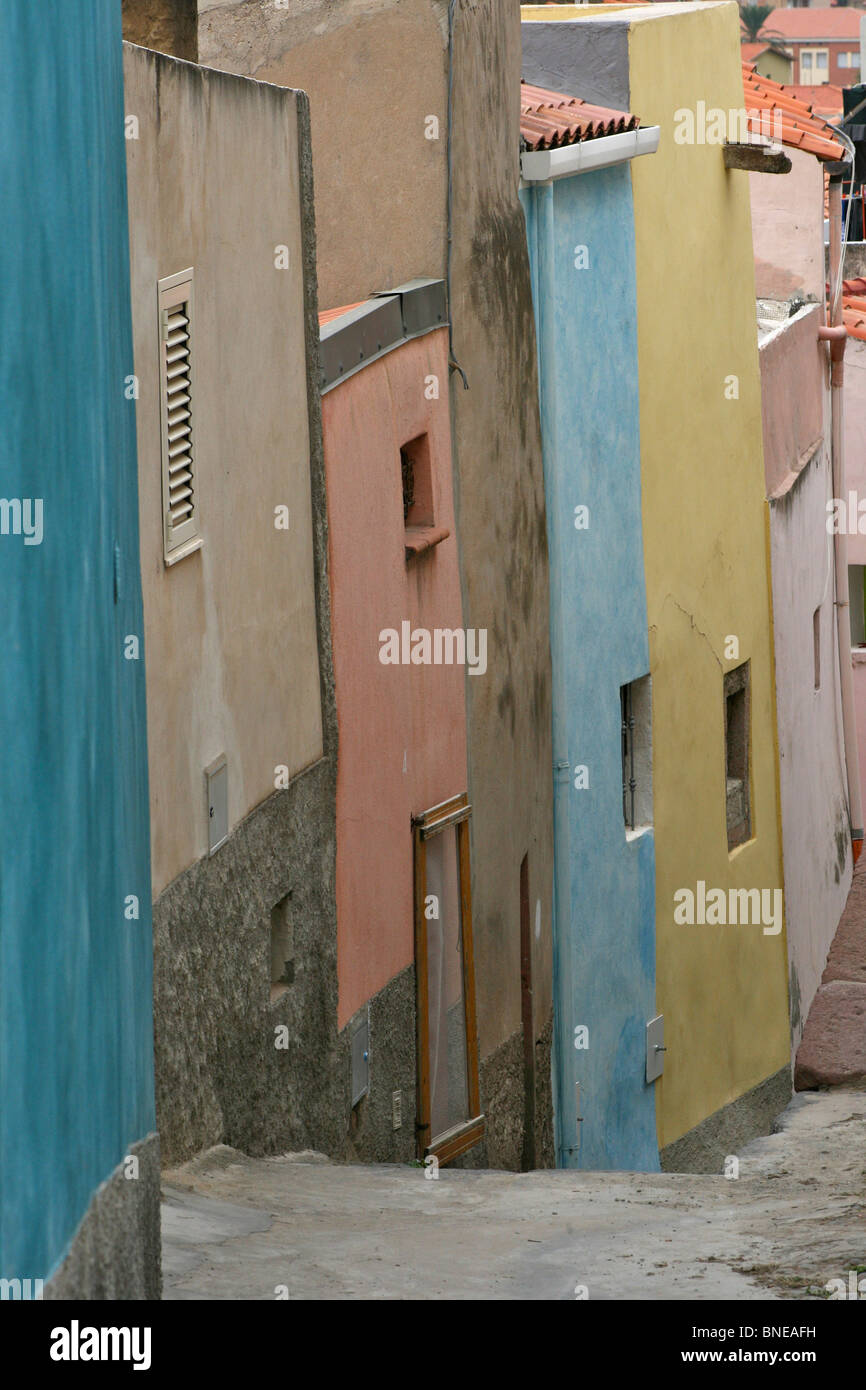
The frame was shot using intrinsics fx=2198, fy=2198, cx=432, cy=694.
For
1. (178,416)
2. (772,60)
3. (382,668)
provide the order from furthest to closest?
(772,60) → (382,668) → (178,416)

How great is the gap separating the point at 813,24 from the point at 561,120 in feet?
289

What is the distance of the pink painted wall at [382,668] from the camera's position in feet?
30.7

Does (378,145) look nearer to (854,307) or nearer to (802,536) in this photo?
(802,536)

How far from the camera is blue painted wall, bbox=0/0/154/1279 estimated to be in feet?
12.1

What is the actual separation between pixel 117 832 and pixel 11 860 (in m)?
1.00

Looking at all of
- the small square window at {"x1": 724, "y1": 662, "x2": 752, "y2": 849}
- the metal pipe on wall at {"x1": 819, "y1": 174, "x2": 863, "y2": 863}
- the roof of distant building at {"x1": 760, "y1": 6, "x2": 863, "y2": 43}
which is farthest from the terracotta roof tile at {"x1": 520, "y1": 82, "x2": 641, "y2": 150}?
the roof of distant building at {"x1": 760, "y1": 6, "x2": 863, "y2": 43}

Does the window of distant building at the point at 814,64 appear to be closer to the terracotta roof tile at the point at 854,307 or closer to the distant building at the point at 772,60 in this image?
the distant building at the point at 772,60

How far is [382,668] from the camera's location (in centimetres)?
995

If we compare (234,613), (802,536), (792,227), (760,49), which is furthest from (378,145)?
(760,49)

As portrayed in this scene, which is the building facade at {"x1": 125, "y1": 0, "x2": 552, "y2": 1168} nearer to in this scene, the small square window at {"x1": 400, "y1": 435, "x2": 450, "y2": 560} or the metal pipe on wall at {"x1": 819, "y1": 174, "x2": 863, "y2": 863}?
the small square window at {"x1": 400, "y1": 435, "x2": 450, "y2": 560}

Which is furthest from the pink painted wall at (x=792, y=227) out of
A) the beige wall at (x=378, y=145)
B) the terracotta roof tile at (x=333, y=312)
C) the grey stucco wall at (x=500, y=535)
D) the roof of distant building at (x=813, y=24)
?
Result: the roof of distant building at (x=813, y=24)

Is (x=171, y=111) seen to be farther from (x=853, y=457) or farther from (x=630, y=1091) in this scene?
(x=853, y=457)

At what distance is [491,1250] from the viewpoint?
673 centimetres

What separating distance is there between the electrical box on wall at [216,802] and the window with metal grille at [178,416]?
77 cm
